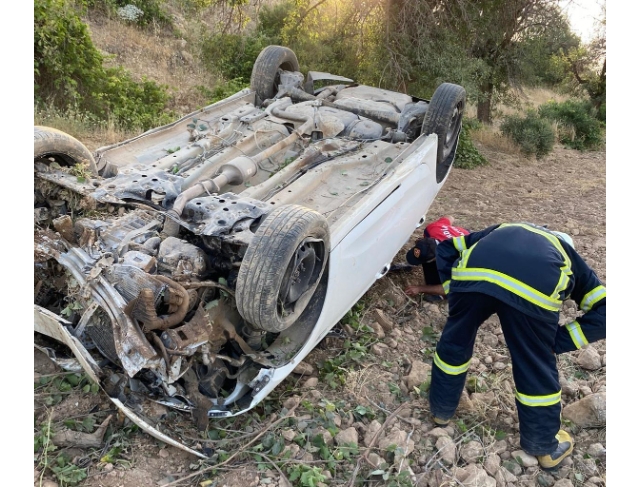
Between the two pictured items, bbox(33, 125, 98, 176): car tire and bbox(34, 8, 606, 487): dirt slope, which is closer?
bbox(34, 8, 606, 487): dirt slope

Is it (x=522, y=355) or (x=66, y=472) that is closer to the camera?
(x=66, y=472)

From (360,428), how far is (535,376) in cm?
100

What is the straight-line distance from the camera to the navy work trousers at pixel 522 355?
2.83 meters

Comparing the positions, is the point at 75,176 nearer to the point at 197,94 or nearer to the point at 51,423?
the point at 51,423

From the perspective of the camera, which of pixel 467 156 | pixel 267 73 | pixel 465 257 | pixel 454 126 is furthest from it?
pixel 467 156

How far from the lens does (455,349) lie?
3.04 m

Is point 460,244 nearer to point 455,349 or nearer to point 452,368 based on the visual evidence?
point 455,349

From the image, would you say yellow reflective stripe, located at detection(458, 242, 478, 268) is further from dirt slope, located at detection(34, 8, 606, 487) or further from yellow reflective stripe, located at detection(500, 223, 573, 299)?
dirt slope, located at detection(34, 8, 606, 487)

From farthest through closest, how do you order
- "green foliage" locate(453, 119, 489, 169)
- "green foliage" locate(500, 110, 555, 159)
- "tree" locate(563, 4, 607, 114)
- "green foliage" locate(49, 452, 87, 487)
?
"tree" locate(563, 4, 607, 114)
"green foliage" locate(500, 110, 555, 159)
"green foliage" locate(453, 119, 489, 169)
"green foliage" locate(49, 452, 87, 487)

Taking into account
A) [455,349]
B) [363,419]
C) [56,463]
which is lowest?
[56,463]

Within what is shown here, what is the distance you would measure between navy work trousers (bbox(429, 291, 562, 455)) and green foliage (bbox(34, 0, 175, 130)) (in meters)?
5.53

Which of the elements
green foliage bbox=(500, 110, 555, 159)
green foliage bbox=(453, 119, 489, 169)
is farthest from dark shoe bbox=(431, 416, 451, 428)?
green foliage bbox=(500, 110, 555, 159)

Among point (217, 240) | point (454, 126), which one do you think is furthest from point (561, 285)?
point (454, 126)

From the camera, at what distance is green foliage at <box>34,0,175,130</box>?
21.4ft
